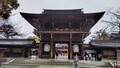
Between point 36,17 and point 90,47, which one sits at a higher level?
point 36,17

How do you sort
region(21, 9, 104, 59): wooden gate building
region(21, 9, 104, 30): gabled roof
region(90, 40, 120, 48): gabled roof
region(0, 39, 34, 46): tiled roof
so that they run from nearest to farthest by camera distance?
1. region(21, 9, 104, 30): gabled roof
2. region(21, 9, 104, 59): wooden gate building
3. region(90, 40, 120, 48): gabled roof
4. region(0, 39, 34, 46): tiled roof

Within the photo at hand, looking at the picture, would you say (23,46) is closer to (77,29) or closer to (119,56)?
(77,29)

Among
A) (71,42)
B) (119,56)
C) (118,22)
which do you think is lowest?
(119,56)

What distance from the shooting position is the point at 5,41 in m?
39.8

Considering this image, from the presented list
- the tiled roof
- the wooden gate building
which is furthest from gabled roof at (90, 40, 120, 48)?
the tiled roof

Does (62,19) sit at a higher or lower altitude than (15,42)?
higher

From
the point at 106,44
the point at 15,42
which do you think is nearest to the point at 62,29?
the point at 106,44

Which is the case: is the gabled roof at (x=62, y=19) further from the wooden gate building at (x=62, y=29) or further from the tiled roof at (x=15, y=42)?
the tiled roof at (x=15, y=42)

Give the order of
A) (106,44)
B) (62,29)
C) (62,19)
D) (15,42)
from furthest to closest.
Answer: (15,42)
(106,44)
(62,29)
(62,19)

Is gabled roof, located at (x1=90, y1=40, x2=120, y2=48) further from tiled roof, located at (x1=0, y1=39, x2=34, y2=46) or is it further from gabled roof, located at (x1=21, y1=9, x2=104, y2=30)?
tiled roof, located at (x1=0, y1=39, x2=34, y2=46)

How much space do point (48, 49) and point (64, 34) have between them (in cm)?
358

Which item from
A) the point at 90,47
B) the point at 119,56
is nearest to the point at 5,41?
the point at 90,47

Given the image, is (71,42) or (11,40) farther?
(11,40)

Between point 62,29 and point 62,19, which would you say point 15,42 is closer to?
point 62,29
